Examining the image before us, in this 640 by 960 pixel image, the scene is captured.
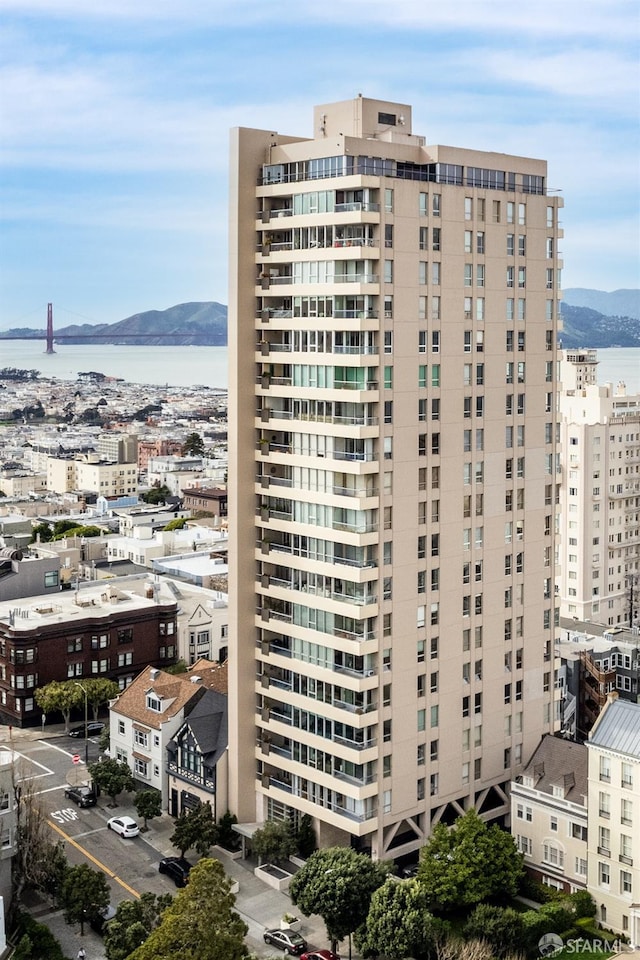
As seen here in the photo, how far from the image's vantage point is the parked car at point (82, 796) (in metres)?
59.7

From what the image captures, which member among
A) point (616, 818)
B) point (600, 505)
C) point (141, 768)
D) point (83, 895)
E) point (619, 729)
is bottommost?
point (141, 768)

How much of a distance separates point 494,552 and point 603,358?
122 metres

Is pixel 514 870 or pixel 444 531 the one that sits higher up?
pixel 444 531

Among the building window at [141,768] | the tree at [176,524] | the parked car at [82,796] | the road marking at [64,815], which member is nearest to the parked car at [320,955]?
the road marking at [64,815]

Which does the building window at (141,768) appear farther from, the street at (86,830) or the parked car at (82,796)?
the parked car at (82,796)

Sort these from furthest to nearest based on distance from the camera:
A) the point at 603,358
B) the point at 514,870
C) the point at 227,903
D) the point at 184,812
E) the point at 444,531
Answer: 1. the point at 603,358
2. the point at 184,812
3. the point at 444,531
4. the point at 514,870
5. the point at 227,903

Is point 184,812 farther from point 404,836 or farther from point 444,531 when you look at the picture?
point 444,531

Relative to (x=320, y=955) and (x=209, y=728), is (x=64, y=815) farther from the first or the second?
(x=320, y=955)

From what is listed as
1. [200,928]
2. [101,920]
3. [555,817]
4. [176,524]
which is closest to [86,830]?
[101,920]

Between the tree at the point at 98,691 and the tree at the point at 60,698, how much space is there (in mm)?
712

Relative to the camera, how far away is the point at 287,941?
45.5 meters

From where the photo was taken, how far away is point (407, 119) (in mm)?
53656

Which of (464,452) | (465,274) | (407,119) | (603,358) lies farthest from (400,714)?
(603,358)

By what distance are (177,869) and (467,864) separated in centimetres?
1358
